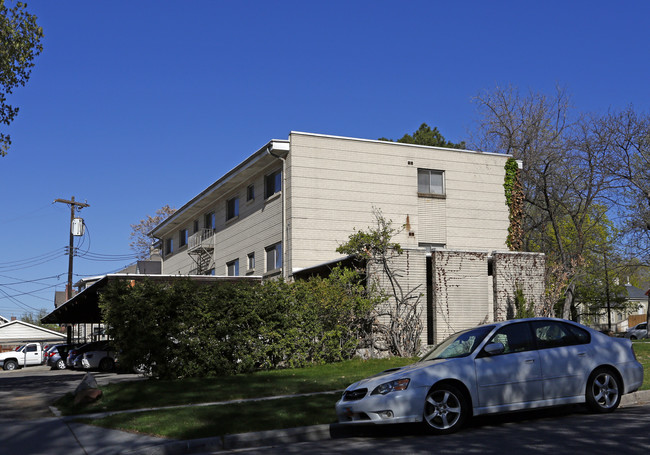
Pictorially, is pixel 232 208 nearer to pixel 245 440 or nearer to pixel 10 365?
pixel 10 365

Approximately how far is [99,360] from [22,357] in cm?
1564

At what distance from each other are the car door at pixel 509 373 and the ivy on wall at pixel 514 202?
20.0 meters

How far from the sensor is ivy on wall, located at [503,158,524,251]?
29203mm

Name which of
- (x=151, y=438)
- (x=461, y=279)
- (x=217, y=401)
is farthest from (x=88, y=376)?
(x=461, y=279)

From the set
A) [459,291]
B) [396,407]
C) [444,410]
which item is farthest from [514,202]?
[396,407]

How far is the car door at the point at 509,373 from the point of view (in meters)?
9.30

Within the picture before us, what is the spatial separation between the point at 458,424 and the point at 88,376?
8.16 m

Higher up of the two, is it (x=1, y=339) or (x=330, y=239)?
(x=330, y=239)

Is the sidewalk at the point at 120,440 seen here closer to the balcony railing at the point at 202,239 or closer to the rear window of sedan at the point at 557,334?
the rear window of sedan at the point at 557,334

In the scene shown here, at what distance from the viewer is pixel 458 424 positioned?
9062mm

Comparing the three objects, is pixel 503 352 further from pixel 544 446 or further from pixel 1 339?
pixel 1 339

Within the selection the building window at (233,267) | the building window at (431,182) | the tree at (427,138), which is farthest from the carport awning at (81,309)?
the tree at (427,138)

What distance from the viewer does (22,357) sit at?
44.3 meters

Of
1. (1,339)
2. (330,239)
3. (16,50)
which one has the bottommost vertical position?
(1,339)
